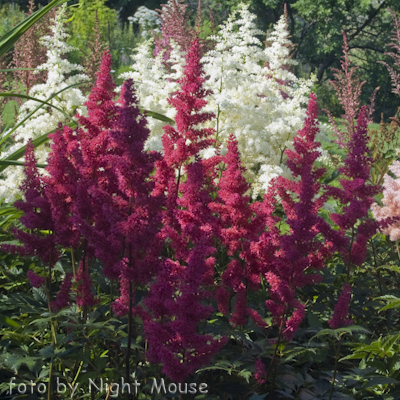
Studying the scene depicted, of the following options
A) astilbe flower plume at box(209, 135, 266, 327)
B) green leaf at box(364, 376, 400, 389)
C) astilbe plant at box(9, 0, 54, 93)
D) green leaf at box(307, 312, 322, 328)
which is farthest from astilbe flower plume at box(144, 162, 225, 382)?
astilbe plant at box(9, 0, 54, 93)

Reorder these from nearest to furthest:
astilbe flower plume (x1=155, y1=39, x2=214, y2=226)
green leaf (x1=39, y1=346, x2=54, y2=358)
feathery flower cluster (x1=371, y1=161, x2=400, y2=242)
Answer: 1. green leaf (x1=39, y1=346, x2=54, y2=358)
2. astilbe flower plume (x1=155, y1=39, x2=214, y2=226)
3. feathery flower cluster (x1=371, y1=161, x2=400, y2=242)

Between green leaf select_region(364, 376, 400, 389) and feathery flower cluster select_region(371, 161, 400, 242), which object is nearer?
green leaf select_region(364, 376, 400, 389)

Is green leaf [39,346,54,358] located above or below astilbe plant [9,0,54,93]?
below

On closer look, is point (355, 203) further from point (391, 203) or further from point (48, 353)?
point (48, 353)

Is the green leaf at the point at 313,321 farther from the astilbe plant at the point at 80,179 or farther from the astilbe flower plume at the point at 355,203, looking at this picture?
the astilbe plant at the point at 80,179

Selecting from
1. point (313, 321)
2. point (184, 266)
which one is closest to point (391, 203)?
point (313, 321)

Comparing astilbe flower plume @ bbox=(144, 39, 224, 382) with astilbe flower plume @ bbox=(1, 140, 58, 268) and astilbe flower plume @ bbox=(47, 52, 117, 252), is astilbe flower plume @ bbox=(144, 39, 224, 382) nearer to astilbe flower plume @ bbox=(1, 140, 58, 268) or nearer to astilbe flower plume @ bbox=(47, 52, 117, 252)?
astilbe flower plume @ bbox=(47, 52, 117, 252)

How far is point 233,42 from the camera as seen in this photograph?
3.84 meters

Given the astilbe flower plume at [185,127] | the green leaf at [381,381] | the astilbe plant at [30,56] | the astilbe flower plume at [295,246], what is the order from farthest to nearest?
the astilbe plant at [30,56]
the astilbe flower plume at [185,127]
the green leaf at [381,381]
the astilbe flower plume at [295,246]

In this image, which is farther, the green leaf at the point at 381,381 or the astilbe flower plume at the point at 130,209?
the green leaf at the point at 381,381

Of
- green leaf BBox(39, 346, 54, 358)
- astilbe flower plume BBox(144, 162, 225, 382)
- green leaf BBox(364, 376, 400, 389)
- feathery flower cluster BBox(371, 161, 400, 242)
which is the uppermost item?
feathery flower cluster BBox(371, 161, 400, 242)

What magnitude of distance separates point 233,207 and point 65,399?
115cm

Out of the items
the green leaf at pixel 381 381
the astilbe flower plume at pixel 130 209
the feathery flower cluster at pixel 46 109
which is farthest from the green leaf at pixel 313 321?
the feathery flower cluster at pixel 46 109

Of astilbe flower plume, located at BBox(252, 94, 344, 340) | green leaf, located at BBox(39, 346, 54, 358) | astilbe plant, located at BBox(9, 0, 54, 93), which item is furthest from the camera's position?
astilbe plant, located at BBox(9, 0, 54, 93)
